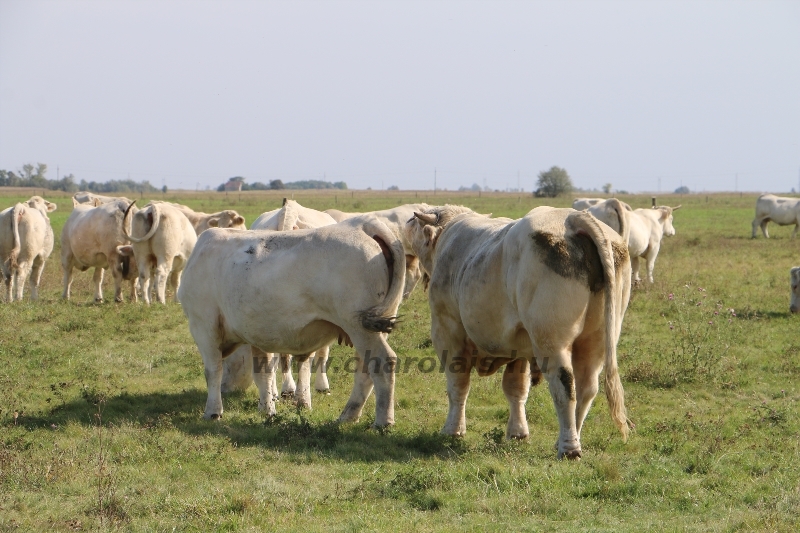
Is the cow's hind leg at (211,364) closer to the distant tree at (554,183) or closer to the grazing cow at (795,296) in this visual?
the grazing cow at (795,296)

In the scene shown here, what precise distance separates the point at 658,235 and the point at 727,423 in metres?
12.5

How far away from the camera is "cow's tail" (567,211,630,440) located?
6.52 meters

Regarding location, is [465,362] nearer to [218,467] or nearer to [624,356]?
[218,467]

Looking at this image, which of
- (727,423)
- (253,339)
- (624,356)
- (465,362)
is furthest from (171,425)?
(624,356)

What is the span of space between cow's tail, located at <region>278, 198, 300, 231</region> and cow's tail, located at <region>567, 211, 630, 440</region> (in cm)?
465

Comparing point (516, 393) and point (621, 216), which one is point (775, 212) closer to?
point (621, 216)

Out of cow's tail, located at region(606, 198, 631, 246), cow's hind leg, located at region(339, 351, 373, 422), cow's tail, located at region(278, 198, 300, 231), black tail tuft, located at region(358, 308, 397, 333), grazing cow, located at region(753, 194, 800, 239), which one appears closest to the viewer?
black tail tuft, located at region(358, 308, 397, 333)

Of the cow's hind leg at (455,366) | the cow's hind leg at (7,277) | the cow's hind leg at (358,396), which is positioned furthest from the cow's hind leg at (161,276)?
the cow's hind leg at (455,366)

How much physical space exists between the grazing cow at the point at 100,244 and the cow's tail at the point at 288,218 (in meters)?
6.89

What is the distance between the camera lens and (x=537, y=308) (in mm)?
A: 6617

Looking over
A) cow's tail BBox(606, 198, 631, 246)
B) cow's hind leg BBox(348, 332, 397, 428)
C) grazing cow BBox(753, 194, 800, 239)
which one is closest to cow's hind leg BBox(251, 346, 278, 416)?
cow's hind leg BBox(348, 332, 397, 428)

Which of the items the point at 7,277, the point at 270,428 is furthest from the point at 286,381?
the point at 7,277

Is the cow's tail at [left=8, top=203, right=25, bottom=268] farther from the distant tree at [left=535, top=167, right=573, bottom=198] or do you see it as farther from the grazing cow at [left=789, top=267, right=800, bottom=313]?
the distant tree at [left=535, top=167, right=573, bottom=198]

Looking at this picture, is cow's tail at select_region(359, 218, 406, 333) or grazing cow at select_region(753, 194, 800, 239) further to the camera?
grazing cow at select_region(753, 194, 800, 239)
